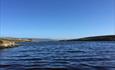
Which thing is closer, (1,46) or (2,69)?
(2,69)

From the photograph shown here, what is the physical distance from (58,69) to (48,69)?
105cm

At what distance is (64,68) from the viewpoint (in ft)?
73.8

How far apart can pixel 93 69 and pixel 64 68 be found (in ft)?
9.96

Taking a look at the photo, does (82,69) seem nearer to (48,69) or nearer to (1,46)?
(48,69)

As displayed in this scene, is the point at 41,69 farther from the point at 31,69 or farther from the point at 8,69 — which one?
the point at 8,69

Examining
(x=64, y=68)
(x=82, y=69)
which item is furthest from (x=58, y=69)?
(x=82, y=69)

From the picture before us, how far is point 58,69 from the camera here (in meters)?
21.9

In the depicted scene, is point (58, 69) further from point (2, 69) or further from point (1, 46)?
point (1, 46)

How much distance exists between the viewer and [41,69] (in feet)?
71.9

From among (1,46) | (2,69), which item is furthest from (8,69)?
(1,46)

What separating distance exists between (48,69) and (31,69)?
68.8 inches

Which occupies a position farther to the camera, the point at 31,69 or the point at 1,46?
the point at 1,46

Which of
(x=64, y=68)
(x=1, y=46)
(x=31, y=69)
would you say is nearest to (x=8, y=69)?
(x=31, y=69)

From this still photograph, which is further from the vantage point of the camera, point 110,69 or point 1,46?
point 1,46
